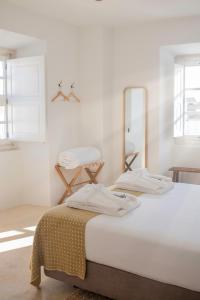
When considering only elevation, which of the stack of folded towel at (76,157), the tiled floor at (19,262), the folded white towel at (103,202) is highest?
the stack of folded towel at (76,157)

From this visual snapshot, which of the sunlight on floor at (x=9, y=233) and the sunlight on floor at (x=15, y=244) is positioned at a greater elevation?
the sunlight on floor at (x=9, y=233)

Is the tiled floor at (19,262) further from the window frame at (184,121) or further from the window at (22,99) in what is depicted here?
the window frame at (184,121)

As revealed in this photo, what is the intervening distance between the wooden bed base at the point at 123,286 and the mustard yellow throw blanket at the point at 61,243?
0.07 meters

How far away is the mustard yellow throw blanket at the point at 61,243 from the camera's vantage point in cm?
230

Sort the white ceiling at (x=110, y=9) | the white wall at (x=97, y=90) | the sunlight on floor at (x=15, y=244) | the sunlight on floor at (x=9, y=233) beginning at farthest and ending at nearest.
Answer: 1. the white wall at (x=97, y=90)
2. the white ceiling at (x=110, y=9)
3. the sunlight on floor at (x=9, y=233)
4. the sunlight on floor at (x=15, y=244)

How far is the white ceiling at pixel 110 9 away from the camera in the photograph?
12.8ft

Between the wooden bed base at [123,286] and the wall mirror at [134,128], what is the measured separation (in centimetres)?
281

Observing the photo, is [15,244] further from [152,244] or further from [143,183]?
[152,244]

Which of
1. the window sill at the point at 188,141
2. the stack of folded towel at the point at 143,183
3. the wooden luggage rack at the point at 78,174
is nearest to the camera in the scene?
the stack of folded towel at the point at 143,183

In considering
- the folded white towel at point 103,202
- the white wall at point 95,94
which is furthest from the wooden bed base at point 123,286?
the white wall at point 95,94

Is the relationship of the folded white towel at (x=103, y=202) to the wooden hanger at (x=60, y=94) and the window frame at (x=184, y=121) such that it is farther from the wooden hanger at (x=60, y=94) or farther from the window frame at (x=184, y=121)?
the window frame at (x=184, y=121)

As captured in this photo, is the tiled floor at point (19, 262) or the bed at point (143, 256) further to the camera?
the tiled floor at point (19, 262)

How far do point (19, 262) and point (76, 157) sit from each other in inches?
69.5

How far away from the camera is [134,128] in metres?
4.99
